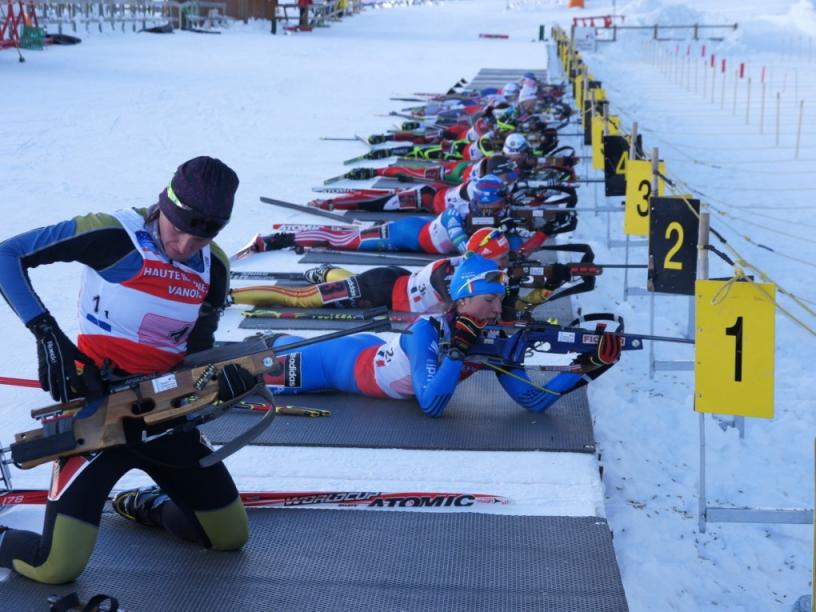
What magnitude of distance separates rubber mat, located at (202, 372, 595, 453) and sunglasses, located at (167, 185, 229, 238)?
1.72 meters

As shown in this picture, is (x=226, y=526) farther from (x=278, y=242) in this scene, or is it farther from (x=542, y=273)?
(x=278, y=242)

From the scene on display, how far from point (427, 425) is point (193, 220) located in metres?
2.08

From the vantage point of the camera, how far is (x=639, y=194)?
6.93 meters

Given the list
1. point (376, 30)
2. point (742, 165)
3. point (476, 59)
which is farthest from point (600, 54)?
point (742, 165)

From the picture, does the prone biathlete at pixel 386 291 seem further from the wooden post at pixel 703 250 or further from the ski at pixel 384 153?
the ski at pixel 384 153

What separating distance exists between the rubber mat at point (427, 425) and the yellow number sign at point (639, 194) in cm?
170

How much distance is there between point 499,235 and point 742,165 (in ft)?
27.3

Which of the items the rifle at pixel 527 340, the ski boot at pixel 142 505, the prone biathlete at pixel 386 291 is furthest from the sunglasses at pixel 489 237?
the ski boot at pixel 142 505

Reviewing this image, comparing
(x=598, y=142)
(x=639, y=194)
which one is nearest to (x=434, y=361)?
(x=639, y=194)

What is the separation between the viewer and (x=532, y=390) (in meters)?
5.22

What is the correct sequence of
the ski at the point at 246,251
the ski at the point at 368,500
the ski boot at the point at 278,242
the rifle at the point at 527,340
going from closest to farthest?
the ski at the point at 368,500, the rifle at the point at 527,340, the ski at the point at 246,251, the ski boot at the point at 278,242

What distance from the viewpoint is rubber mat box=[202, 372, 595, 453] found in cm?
500

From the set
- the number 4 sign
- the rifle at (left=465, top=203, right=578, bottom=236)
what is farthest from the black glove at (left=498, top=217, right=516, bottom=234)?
the number 4 sign

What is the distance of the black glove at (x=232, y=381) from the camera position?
366 centimetres
